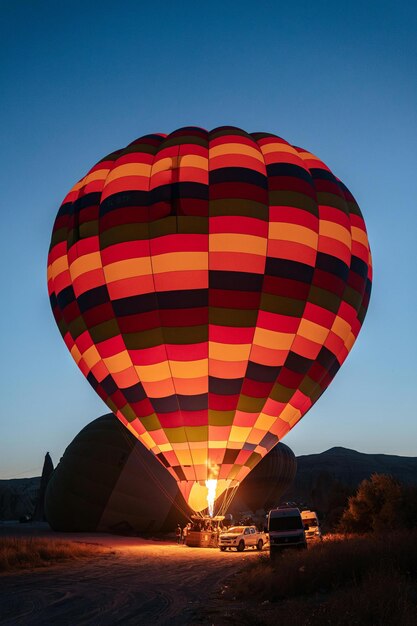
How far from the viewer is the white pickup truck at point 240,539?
17.6 meters

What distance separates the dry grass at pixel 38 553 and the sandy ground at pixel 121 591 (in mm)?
597

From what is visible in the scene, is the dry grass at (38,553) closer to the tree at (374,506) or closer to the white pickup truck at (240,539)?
the white pickup truck at (240,539)

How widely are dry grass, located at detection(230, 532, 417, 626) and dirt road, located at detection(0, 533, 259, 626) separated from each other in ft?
3.51

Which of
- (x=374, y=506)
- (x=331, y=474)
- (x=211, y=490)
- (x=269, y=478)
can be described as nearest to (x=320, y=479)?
(x=331, y=474)

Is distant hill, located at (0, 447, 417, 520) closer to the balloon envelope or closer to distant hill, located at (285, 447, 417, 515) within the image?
distant hill, located at (285, 447, 417, 515)

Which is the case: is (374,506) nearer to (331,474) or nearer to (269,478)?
(269,478)

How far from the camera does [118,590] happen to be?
9570mm

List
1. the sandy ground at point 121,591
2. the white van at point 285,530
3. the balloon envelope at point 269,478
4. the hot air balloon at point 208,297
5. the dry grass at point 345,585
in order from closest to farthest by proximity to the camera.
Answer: the dry grass at point 345,585 → the sandy ground at point 121,591 → the white van at point 285,530 → the hot air balloon at point 208,297 → the balloon envelope at point 269,478

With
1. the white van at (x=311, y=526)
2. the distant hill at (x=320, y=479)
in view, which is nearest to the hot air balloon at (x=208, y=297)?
the white van at (x=311, y=526)

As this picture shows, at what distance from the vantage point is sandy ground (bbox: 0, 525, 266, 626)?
24.0 ft

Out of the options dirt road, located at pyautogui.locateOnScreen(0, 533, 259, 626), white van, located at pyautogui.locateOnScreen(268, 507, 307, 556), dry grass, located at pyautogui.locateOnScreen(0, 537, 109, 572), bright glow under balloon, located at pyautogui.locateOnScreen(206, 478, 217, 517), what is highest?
bright glow under balloon, located at pyautogui.locateOnScreen(206, 478, 217, 517)

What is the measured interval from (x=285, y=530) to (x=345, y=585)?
762 centimetres

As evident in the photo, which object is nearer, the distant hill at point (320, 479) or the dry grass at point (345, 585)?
the dry grass at point (345, 585)

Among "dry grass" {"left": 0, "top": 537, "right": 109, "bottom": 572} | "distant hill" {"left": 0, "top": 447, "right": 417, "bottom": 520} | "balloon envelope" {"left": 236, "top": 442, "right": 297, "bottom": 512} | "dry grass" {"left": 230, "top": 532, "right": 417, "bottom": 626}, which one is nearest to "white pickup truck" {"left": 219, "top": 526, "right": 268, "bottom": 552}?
"dry grass" {"left": 0, "top": 537, "right": 109, "bottom": 572}
